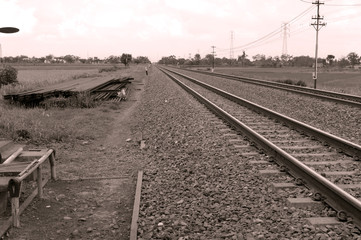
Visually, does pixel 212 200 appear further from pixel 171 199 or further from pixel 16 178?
pixel 16 178

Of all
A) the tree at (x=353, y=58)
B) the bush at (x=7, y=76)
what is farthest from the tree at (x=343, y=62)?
the bush at (x=7, y=76)

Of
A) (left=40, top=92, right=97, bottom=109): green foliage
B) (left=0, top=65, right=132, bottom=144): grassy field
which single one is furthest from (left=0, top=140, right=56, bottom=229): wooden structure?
(left=40, top=92, right=97, bottom=109): green foliage

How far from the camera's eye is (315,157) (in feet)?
22.2

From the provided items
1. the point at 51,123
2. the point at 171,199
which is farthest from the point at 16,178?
the point at 51,123

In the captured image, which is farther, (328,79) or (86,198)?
(328,79)

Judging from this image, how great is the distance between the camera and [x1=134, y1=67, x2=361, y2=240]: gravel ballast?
3.87 m

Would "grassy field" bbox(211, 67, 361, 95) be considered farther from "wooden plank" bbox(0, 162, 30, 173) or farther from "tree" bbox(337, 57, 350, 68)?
"tree" bbox(337, 57, 350, 68)

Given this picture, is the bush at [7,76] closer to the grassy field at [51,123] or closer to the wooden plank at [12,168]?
the grassy field at [51,123]

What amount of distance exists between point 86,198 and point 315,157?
415cm

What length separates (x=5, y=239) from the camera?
3.97 m

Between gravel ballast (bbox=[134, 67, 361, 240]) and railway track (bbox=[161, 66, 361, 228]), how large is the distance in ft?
1.17

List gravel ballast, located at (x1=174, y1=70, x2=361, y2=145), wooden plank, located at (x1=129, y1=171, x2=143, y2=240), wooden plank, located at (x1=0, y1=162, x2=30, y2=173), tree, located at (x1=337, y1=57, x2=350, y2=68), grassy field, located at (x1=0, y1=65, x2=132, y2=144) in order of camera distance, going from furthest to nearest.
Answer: tree, located at (x1=337, y1=57, x2=350, y2=68), gravel ballast, located at (x1=174, y1=70, x2=361, y2=145), grassy field, located at (x1=0, y1=65, x2=132, y2=144), wooden plank, located at (x1=0, y1=162, x2=30, y2=173), wooden plank, located at (x1=129, y1=171, x2=143, y2=240)

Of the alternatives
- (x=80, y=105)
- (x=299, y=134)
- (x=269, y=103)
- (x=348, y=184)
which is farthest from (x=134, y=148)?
(x=269, y=103)

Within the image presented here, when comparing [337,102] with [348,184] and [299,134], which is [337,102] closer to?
[299,134]
